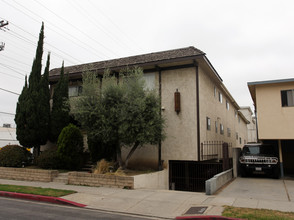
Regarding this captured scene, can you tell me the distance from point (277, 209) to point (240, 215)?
58.8 inches

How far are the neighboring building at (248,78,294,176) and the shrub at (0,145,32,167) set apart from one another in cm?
1411

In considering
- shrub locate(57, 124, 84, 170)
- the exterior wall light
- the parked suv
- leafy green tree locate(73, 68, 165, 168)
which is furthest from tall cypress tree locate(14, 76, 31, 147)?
A: the parked suv

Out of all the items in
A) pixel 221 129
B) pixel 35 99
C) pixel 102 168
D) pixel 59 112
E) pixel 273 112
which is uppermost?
pixel 35 99

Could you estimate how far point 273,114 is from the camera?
14.3 metres

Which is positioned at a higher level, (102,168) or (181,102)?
(181,102)

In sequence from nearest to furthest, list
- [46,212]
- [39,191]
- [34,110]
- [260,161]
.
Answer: [46,212] → [39,191] → [260,161] → [34,110]

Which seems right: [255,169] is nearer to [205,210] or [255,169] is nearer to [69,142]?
[205,210]

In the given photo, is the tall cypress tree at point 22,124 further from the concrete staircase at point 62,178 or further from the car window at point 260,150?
the car window at point 260,150

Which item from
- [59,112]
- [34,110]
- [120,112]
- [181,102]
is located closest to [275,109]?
[181,102]

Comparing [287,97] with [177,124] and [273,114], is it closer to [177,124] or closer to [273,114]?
[273,114]

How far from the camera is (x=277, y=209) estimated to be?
7.16m

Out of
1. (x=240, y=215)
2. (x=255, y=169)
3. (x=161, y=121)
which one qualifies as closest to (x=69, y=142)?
(x=161, y=121)

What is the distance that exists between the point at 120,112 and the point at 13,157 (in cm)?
736

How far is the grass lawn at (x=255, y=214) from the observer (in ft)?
20.4
